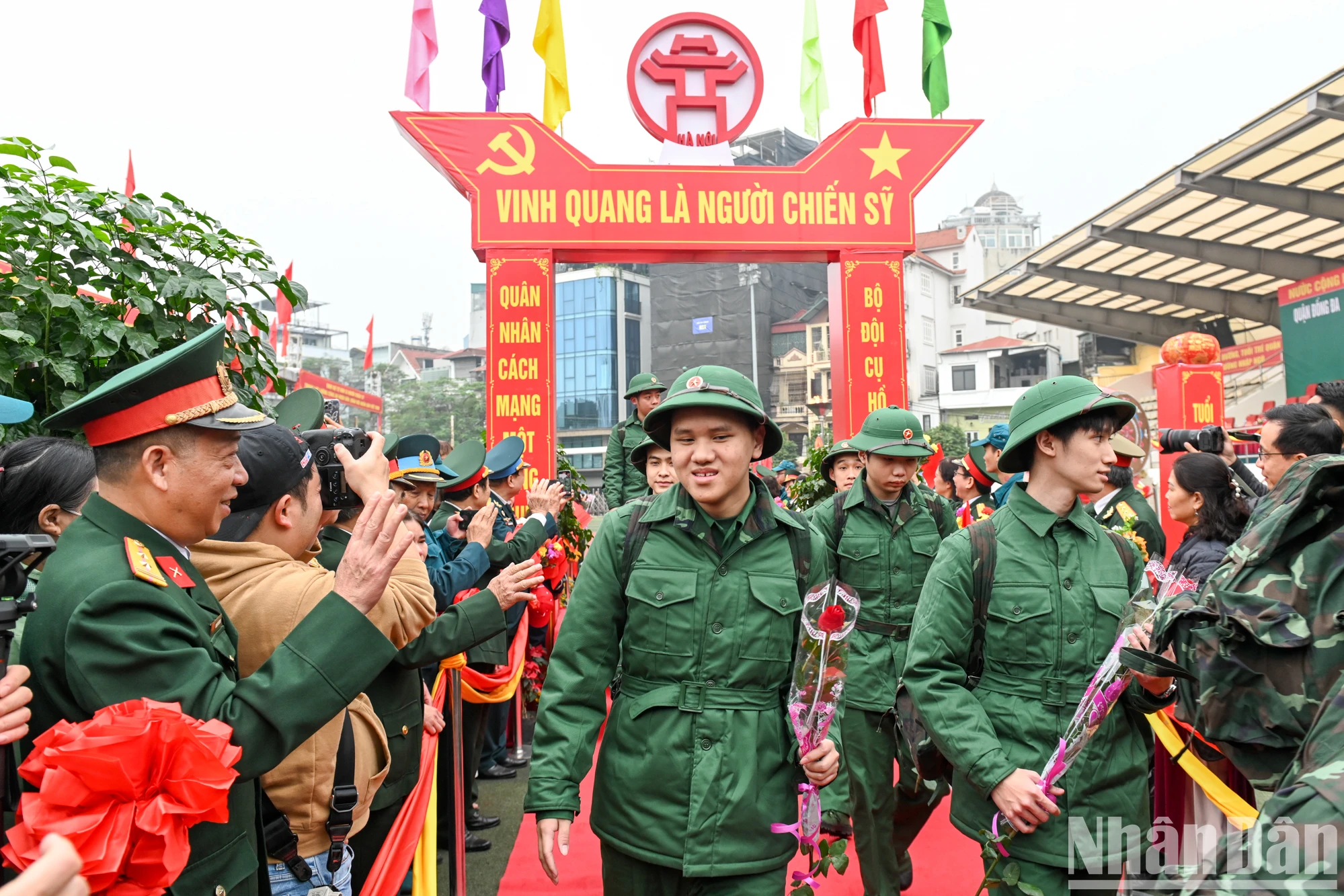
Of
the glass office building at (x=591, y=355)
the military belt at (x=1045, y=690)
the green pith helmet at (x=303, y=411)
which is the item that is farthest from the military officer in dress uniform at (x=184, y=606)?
the glass office building at (x=591, y=355)

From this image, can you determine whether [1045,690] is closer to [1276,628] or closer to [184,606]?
[1276,628]

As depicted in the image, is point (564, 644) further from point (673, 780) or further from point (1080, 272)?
point (1080, 272)

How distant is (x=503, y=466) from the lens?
5.64 meters

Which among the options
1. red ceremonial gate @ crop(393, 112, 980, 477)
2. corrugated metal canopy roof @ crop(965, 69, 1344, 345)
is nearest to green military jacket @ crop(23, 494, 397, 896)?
red ceremonial gate @ crop(393, 112, 980, 477)

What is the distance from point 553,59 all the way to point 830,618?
937 cm

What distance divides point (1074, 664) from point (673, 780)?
1.06 metres

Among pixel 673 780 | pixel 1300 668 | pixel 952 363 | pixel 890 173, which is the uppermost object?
pixel 952 363

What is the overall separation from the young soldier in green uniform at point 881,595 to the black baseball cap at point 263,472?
2375 millimetres

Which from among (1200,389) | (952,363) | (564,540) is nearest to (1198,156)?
(1200,389)

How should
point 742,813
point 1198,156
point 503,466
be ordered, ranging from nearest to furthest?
point 742,813
point 503,466
point 1198,156

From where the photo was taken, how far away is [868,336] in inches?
364

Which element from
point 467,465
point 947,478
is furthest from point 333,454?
point 947,478

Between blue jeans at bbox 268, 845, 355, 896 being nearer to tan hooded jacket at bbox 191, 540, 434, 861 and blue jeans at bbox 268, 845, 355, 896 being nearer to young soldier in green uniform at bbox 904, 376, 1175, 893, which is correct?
tan hooded jacket at bbox 191, 540, 434, 861

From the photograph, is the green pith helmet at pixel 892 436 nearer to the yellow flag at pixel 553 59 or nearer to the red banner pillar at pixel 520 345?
the red banner pillar at pixel 520 345
